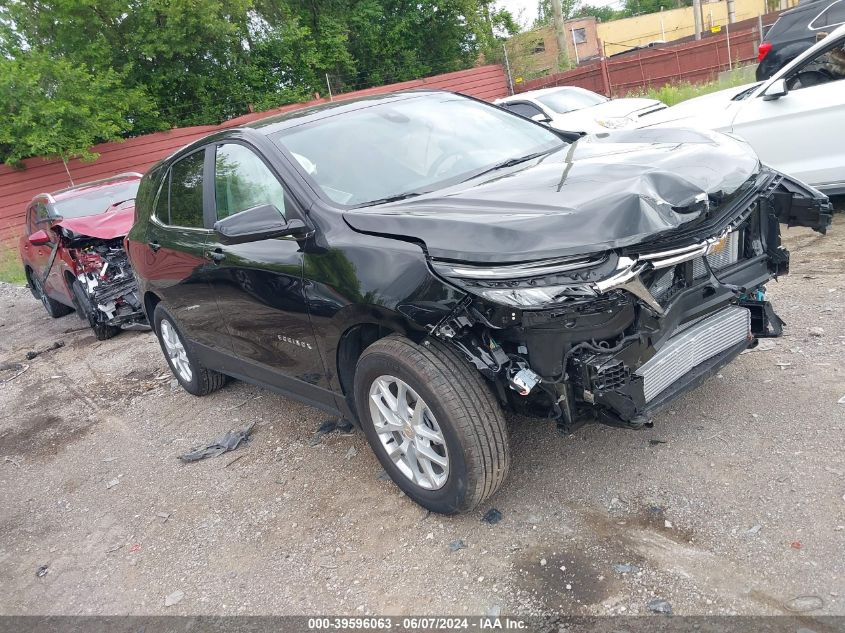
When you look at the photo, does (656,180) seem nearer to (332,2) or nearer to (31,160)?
(31,160)

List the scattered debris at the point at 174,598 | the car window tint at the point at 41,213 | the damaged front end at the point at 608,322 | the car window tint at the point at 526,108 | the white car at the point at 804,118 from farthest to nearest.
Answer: the car window tint at the point at 526,108 → the car window tint at the point at 41,213 → the white car at the point at 804,118 → the scattered debris at the point at 174,598 → the damaged front end at the point at 608,322

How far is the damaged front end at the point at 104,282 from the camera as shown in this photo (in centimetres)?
795

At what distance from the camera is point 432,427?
10.2ft

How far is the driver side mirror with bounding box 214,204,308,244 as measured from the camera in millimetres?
3301

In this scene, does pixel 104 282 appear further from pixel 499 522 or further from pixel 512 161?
pixel 499 522

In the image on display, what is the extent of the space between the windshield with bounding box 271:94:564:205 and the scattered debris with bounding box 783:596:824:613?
229cm

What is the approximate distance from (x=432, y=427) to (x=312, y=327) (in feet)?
2.75

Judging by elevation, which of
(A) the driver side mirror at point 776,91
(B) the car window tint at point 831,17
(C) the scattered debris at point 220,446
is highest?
(B) the car window tint at point 831,17

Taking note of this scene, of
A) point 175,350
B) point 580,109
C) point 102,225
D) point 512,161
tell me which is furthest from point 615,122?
point 175,350

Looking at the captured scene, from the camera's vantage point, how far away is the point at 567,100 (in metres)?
A: 12.3

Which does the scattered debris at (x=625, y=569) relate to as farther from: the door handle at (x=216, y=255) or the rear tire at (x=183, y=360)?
the rear tire at (x=183, y=360)

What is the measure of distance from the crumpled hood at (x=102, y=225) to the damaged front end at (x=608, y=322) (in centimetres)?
591

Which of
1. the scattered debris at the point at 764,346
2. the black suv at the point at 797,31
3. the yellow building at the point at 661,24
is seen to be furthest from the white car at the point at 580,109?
the yellow building at the point at 661,24

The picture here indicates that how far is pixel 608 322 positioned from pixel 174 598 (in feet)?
7.42
